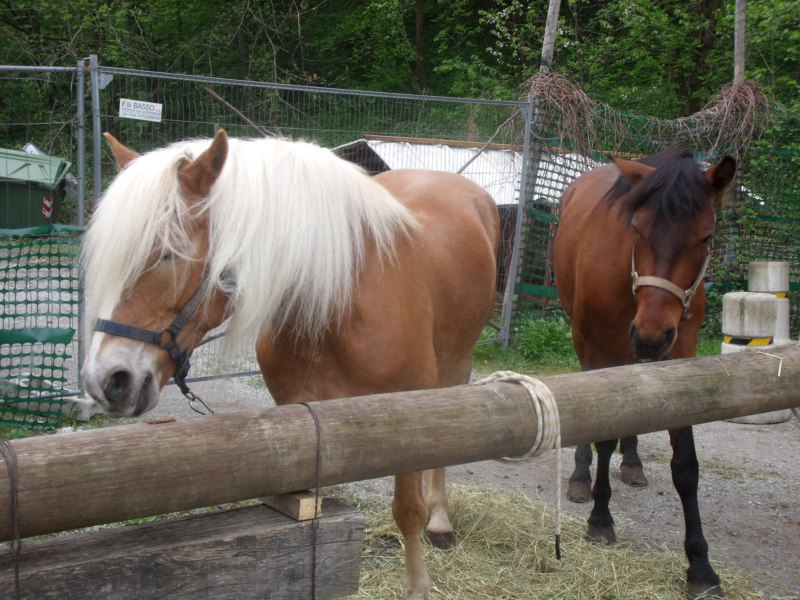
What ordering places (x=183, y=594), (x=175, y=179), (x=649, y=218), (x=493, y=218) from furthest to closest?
(x=493, y=218), (x=649, y=218), (x=175, y=179), (x=183, y=594)

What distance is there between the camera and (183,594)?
162cm

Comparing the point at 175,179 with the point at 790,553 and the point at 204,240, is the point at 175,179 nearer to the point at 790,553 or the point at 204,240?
the point at 204,240

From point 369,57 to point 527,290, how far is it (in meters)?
14.9

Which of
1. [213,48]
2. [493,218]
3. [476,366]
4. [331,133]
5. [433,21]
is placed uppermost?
[433,21]

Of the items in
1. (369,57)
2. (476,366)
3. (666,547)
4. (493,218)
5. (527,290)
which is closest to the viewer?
(666,547)

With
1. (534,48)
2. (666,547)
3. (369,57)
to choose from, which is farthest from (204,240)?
(369,57)

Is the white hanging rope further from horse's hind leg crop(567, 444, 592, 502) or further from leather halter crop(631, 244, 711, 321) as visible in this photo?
horse's hind leg crop(567, 444, 592, 502)

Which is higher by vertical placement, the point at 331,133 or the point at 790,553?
the point at 331,133

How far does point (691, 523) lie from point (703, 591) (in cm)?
29

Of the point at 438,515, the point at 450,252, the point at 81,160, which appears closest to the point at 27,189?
the point at 81,160

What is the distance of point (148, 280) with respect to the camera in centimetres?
209

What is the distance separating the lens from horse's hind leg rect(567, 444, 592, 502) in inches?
184

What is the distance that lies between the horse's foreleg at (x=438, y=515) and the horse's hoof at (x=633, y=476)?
158cm

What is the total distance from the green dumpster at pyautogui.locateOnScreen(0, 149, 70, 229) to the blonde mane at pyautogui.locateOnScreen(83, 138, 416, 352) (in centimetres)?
406
